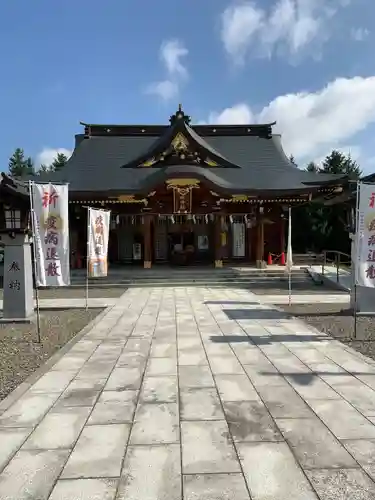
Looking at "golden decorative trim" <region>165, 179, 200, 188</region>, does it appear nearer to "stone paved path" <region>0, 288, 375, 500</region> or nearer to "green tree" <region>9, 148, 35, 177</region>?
"stone paved path" <region>0, 288, 375, 500</region>

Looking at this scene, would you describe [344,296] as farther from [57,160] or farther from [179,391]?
[57,160]

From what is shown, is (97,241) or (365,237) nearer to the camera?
(365,237)

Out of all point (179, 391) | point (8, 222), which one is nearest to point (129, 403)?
point (179, 391)

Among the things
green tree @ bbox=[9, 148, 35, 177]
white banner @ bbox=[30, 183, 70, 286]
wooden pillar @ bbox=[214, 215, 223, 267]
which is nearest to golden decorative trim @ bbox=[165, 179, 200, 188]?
wooden pillar @ bbox=[214, 215, 223, 267]

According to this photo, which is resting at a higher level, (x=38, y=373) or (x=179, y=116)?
(x=179, y=116)

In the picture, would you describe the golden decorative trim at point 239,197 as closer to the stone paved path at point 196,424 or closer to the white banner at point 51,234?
the white banner at point 51,234

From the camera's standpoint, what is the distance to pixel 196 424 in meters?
3.68

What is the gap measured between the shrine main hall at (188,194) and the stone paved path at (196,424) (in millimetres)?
12108

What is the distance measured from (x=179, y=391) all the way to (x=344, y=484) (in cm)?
212

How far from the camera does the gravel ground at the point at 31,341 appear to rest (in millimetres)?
5305

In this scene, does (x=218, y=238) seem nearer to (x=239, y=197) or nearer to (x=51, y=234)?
(x=239, y=197)

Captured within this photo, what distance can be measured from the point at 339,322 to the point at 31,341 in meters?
5.86

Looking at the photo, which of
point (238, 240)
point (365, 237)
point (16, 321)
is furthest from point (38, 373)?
point (238, 240)

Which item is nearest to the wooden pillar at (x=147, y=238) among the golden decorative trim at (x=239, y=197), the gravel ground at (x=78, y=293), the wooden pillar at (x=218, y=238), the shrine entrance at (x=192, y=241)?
the shrine entrance at (x=192, y=241)
